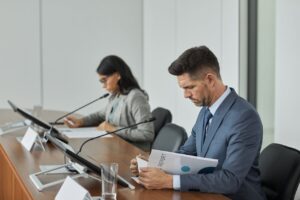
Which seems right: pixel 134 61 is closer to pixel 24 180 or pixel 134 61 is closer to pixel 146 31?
pixel 146 31

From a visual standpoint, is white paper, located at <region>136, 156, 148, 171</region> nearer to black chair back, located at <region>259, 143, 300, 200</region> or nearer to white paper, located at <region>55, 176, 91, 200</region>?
white paper, located at <region>55, 176, 91, 200</region>

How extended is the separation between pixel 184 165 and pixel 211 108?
0.36 metres

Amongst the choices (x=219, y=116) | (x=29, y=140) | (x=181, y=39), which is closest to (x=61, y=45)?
(x=181, y=39)

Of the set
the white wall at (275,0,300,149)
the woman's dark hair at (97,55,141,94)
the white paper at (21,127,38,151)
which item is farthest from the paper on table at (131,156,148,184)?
the white wall at (275,0,300,149)

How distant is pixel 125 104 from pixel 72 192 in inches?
68.9

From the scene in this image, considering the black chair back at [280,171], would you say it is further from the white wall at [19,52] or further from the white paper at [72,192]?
the white wall at [19,52]

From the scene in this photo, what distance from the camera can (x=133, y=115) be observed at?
325cm

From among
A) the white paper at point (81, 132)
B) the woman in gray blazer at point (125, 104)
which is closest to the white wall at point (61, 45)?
the woman in gray blazer at point (125, 104)

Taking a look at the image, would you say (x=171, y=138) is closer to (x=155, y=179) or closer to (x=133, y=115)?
(x=133, y=115)

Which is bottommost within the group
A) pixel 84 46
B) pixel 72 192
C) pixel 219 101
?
pixel 72 192

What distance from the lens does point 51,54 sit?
218 inches

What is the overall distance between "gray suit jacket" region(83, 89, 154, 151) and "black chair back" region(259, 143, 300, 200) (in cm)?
113

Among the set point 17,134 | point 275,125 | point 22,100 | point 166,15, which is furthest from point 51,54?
point 275,125

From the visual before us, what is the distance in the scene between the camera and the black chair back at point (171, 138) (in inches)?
102
